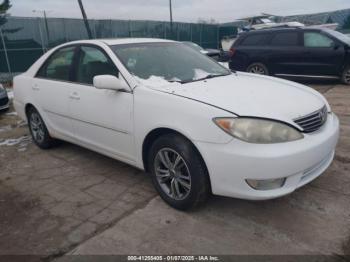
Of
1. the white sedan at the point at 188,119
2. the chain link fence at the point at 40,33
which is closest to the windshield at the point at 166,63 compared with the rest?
the white sedan at the point at 188,119

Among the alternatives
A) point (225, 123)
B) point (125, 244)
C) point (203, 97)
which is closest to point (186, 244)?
point (125, 244)

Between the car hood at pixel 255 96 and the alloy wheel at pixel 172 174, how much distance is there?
56 cm

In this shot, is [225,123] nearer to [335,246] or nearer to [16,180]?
[335,246]

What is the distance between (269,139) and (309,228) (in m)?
0.84

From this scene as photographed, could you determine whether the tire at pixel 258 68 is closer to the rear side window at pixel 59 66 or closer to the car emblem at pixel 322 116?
the rear side window at pixel 59 66

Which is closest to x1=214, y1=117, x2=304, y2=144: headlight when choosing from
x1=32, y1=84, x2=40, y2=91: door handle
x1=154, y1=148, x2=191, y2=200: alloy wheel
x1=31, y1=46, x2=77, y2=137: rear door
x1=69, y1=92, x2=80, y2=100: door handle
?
x1=154, y1=148, x2=191, y2=200: alloy wheel

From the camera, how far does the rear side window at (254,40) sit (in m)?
10.3

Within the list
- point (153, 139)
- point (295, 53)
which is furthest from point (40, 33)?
point (153, 139)

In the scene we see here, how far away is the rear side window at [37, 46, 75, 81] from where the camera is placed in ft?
14.0

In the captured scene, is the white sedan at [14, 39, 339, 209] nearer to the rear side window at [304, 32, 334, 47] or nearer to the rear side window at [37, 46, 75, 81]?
the rear side window at [37, 46, 75, 81]

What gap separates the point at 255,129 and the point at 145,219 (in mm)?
1257

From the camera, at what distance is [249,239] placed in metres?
2.68

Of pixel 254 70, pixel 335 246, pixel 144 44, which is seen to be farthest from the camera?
pixel 254 70

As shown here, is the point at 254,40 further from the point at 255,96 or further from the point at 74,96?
the point at 255,96
